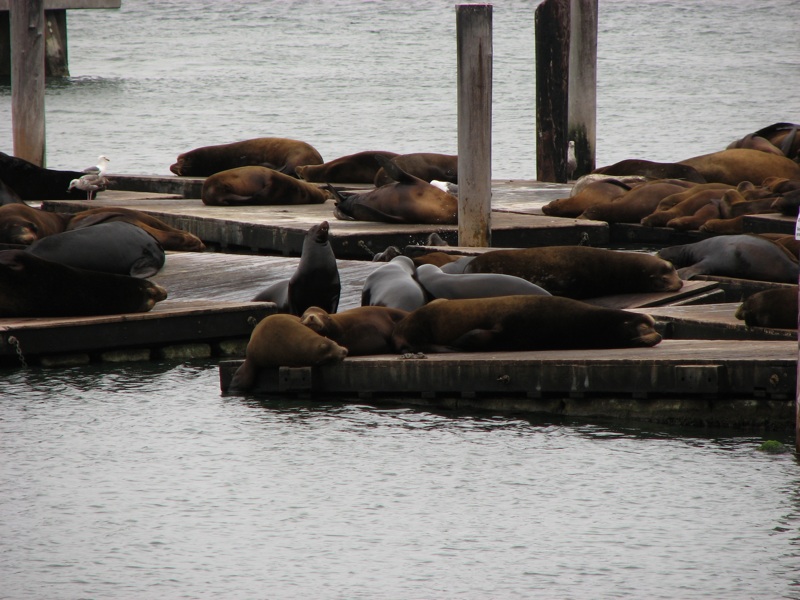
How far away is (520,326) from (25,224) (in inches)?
168

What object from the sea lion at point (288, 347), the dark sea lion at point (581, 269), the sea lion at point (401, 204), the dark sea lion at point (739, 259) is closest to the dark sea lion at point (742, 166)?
the sea lion at point (401, 204)

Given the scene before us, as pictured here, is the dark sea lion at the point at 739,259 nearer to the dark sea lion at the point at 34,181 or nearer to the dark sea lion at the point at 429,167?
the dark sea lion at the point at 429,167

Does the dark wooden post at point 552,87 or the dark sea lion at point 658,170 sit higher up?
the dark wooden post at point 552,87

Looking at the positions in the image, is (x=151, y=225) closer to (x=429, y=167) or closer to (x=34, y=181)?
(x=34, y=181)

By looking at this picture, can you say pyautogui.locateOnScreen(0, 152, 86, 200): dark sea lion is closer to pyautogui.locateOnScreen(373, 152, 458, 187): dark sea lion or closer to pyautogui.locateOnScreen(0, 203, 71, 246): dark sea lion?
pyautogui.locateOnScreen(373, 152, 458, 187): dark sea lion

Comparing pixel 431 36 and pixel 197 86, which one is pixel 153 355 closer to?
pixel 197 86

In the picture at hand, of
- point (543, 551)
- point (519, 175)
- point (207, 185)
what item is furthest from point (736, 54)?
point (543, 551)

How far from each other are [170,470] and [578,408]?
195cm

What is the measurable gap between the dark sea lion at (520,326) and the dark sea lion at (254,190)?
19.7 ft

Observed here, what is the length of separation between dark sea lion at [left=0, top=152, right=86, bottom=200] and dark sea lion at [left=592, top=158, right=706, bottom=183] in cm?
523

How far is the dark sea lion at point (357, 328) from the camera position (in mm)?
7141

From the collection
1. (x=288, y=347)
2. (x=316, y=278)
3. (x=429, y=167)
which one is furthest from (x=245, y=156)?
(x=288, y=347)

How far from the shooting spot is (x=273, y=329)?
23.3 feet

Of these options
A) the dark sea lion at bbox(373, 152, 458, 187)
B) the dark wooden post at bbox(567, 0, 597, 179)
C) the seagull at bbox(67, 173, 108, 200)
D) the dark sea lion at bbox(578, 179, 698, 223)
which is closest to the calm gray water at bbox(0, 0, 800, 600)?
the dark sea lion at bbox(578, 179, 698, 223)
